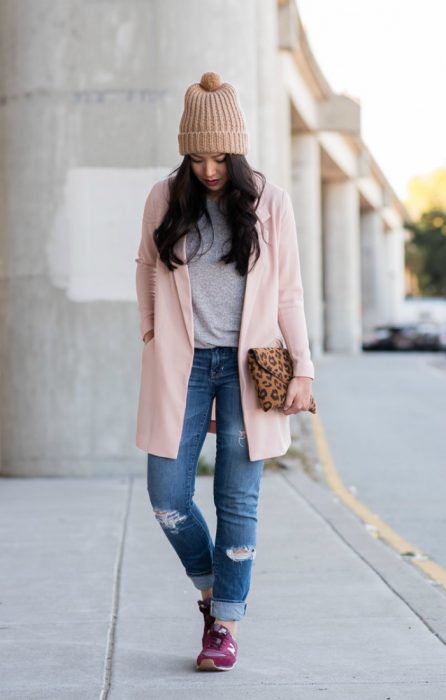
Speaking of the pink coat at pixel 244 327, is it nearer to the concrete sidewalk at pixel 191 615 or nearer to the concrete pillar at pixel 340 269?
the concrete sidewalk at pixel 191 615

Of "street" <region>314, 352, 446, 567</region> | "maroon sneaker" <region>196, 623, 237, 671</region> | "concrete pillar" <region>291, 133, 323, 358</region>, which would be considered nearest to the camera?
"maroon sneaker" <region>196, 623, 237, 671</region>

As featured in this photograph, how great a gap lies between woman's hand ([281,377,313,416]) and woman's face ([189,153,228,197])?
0.74 meters

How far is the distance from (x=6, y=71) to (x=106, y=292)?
6.57ft

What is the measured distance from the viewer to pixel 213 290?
426cm

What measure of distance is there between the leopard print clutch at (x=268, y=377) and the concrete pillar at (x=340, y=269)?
4256 cm

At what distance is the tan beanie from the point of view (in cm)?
417

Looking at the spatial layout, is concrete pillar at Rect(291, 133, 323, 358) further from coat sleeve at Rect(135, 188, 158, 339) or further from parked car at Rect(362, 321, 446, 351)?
coat sleeve at Rect(135, 188, 158, 339)

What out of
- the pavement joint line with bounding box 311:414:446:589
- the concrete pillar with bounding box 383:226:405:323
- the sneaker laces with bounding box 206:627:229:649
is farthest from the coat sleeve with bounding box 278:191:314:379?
the concrete pillar with bounding box 383:226:405:323

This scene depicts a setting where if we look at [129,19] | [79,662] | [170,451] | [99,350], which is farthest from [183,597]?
[129,19]

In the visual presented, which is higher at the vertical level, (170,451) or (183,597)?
(170,451)

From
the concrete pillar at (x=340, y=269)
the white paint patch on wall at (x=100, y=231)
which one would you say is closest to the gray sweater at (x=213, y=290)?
the white paint patch on wall at (x=100, y=231)

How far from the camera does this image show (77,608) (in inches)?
211

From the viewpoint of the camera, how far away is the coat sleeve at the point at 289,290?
436cm

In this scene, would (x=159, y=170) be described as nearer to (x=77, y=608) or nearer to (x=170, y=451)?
(x=77, y=608)
